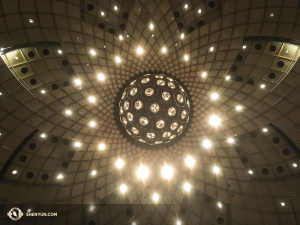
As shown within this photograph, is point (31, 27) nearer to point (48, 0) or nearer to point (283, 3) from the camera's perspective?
point (48, 0)

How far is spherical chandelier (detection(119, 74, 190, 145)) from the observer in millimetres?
15750

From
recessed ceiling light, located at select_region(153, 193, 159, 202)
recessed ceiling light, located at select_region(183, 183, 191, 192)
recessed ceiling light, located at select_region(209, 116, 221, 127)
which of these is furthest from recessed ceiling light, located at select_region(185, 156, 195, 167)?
recessed ceiling light, located at select_region(153, 193, 159, 202)

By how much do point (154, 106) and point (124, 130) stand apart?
5449 mm

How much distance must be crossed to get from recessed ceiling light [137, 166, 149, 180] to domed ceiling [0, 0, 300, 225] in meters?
0.18

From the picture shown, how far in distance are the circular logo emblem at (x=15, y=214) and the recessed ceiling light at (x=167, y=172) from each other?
49.9ft

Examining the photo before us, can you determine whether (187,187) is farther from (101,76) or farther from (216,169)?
(101,76)

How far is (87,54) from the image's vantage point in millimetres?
14086

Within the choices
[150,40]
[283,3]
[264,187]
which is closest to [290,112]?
[264,187]

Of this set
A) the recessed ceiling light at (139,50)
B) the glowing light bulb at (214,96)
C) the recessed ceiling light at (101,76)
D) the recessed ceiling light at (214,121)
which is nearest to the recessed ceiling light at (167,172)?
the recessed ceiling light at (214,121)

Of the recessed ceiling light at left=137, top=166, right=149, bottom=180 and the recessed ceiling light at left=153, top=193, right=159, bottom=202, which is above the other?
the recessed ceiling light at left=137, top=166, right=149, bottom=180

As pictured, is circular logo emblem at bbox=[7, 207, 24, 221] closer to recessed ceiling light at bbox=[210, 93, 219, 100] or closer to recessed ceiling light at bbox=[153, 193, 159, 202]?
recessed ceiling light at bbox=[153, 193, 159, 202]

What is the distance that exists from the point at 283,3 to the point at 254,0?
6.82ft

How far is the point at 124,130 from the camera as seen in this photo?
18453 millimetres

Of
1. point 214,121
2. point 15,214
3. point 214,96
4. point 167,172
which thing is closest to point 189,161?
point 167,172
